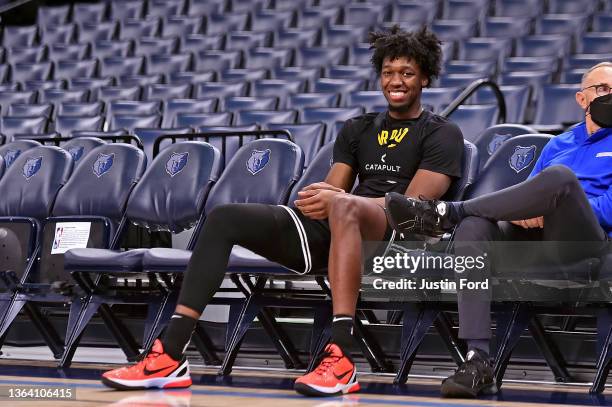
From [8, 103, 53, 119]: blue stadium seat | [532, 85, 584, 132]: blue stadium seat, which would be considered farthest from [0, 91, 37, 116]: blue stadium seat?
[532, 85, 584, 132]: blue stadium seat

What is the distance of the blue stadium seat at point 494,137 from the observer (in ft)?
13.1

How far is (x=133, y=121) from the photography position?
7.77 meters

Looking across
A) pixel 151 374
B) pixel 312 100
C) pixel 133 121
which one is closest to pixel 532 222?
pixel 151 374

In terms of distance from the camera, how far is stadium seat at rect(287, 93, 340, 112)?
7.43m

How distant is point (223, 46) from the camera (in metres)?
9.76

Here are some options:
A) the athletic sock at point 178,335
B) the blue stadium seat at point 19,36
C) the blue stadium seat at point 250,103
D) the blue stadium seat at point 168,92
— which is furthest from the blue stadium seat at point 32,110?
the athletic sock at point 178,335

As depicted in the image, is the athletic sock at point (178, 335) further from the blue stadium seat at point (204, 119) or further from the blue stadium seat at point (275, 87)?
the blue stadium seat at point (275, 87)

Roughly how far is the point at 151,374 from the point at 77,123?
17.5 ft

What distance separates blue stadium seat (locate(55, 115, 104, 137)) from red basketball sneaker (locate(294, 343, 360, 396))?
17.3 ft

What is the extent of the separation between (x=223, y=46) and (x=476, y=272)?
7046 millimetres

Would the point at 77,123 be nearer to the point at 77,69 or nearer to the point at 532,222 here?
the point at 77,69

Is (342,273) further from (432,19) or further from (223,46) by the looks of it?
(223,46)

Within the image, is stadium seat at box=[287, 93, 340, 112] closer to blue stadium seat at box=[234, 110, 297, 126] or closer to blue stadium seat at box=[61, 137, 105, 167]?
blue stadium seat at box=[234, 110, 297, 126]

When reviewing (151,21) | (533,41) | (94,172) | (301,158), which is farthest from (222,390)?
(151,21)
